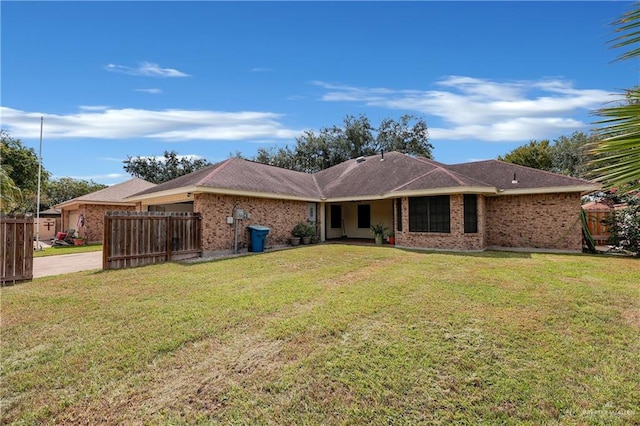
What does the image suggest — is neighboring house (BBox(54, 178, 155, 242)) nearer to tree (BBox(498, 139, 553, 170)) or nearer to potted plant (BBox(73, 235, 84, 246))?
potted plant (BBox(73, 235, 84, 246))

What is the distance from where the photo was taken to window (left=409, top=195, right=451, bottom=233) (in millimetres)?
13922

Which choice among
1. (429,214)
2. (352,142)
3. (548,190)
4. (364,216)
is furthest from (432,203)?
(352,142)

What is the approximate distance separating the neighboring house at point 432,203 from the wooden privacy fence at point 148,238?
659 mm

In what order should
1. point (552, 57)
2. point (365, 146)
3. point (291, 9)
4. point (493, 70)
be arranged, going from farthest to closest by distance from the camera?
point (365, 146)
point (493, 70)
point (291, 9)
point (552, 57)

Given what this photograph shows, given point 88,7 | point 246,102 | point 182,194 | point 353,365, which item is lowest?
point 353,365

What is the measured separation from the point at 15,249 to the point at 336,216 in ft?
51.8

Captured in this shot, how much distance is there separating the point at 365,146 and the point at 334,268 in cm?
2911

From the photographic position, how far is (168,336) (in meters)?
4.47

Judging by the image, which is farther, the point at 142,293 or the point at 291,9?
the point at 291,9

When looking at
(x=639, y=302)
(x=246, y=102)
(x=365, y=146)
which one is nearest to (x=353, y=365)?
(x=639, y=302)

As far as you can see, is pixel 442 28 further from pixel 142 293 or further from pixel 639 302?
pixel 142 293

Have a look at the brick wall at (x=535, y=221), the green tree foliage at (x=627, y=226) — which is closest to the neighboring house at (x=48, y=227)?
the brick wall at (x=535, y=221)

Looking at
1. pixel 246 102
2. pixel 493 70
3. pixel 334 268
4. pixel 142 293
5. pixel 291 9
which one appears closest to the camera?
pixel 142 293

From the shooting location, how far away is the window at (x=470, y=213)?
13602 mm
